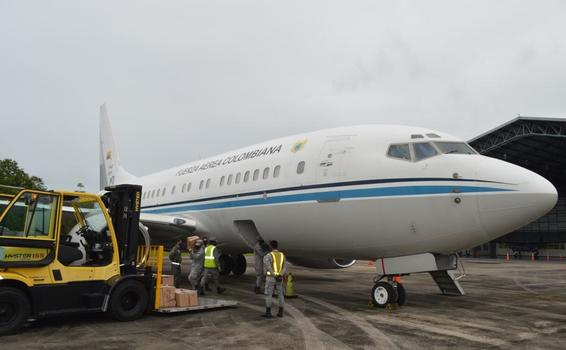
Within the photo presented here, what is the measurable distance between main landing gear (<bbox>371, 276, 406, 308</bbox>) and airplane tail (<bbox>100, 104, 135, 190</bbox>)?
19549 mm

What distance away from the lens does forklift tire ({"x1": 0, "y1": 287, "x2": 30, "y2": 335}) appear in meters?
7.41

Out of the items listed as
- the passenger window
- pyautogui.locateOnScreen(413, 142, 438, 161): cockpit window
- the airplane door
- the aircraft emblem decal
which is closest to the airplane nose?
pyautogui.locateOnScreen(413, 142, 438, 161): cockpit window

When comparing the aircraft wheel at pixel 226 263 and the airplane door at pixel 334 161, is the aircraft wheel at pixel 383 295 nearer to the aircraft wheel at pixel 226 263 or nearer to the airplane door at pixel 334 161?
the airplane door at pixel 334 161

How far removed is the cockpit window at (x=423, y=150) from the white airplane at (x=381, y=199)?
2 cm

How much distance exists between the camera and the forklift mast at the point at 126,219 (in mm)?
9453

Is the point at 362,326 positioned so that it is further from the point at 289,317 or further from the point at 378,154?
the point at 378,154

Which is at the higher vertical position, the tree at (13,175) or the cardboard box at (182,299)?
the tree at (13,175)

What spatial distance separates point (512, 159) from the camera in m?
43.8

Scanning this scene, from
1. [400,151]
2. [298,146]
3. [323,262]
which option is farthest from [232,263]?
[400,151]

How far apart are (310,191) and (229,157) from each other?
4970 millimetres

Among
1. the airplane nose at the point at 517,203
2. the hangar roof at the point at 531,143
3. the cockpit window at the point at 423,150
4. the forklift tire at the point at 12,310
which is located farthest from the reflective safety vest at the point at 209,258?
the hangar roof at the point at 531,143

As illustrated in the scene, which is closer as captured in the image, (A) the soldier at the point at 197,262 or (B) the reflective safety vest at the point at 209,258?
(A) the soldier at the point at 197,262

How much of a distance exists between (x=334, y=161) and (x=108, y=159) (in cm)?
2194

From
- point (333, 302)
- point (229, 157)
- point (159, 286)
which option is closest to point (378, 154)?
point (333, 302)
